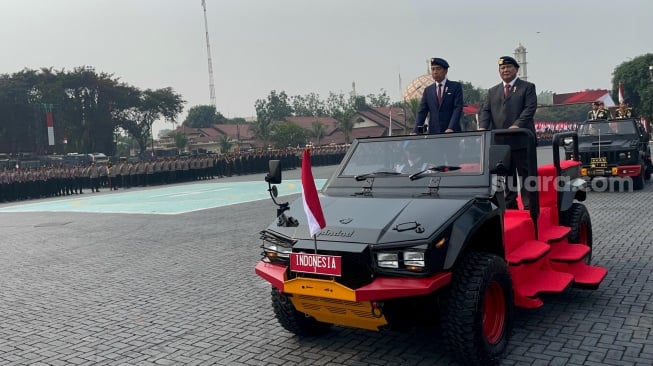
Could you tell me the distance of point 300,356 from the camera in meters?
4.64

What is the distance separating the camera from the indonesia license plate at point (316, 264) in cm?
395

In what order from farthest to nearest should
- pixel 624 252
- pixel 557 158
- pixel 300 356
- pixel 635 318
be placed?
pixel 624 252
pixel 557 158
pixel 635 318
pixel 300 356

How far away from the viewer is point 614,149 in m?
14.7

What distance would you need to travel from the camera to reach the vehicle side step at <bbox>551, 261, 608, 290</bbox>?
5.55 metres

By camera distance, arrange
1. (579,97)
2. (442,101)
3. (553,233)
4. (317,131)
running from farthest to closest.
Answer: (579,97), (317,131), (442,101), (553,233)

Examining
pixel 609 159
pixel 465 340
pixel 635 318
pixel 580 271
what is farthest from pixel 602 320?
pixel 609 159

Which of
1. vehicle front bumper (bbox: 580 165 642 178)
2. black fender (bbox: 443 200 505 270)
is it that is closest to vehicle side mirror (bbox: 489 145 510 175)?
black fender (bbox: 443 200 505 270)

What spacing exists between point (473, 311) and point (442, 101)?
3538 millimetres

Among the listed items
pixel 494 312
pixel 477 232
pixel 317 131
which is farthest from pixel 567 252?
pixel 317 131

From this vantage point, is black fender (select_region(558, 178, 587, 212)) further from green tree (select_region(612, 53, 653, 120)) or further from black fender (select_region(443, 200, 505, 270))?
green tree (select_region(612, 53, 653, 120))

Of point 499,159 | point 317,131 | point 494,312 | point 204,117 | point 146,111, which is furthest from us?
point 204,117

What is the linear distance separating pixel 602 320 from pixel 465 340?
1.96 metres

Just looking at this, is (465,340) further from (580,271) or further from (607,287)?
(607,287)

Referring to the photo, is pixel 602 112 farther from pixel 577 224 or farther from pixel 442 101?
pixel 442 101
